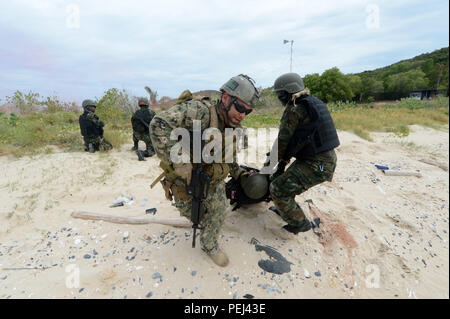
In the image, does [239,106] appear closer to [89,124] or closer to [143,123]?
[143,123]

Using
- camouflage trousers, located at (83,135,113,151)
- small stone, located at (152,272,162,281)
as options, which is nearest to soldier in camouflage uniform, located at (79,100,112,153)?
camouflage trousers, located at (83,135,113,151)

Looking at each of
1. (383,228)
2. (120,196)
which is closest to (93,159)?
(120,196)

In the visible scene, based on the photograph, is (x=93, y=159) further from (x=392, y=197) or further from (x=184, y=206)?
(x=392, y=197)

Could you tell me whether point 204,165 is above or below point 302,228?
above

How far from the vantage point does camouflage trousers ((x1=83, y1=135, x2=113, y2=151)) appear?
20.1 ft

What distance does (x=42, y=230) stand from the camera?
2.85 metres

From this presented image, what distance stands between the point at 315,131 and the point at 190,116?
1383 mm

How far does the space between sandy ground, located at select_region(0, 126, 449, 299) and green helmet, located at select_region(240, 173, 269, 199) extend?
0.39 meters

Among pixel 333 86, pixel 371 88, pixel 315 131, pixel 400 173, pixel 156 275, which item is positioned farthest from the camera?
pixel 371 88

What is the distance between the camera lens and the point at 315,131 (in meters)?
2.39

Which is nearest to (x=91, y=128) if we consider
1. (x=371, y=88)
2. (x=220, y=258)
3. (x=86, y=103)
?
(x=86, y=103)

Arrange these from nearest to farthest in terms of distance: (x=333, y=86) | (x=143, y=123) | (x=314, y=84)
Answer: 1. (x=143, y=123)
2. (x=333, y=86)
3. (x=314, y=84)

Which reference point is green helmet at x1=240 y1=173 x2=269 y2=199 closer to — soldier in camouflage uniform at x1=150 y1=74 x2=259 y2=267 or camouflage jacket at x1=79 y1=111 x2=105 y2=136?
soldier in camouflage uniform at x1=150 y1=74 x2=259 y2=267

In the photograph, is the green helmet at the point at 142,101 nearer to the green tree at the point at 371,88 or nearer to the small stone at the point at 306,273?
the small stone at the point at 306,273
